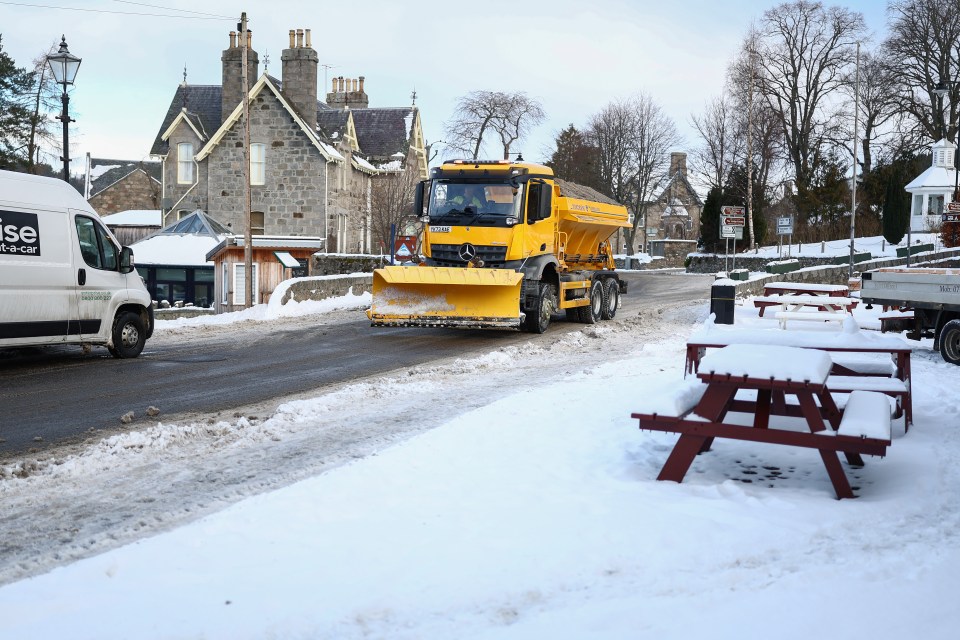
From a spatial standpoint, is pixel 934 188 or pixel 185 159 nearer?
pixel 185 159

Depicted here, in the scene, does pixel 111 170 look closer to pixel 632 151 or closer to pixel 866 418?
pixel 632 151

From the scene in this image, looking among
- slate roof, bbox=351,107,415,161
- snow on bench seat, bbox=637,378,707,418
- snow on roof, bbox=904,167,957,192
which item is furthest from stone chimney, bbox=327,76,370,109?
snow on bench seat, bbox=637,378,707,418

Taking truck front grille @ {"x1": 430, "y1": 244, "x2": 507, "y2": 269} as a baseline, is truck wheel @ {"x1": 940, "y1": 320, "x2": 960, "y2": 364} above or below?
below

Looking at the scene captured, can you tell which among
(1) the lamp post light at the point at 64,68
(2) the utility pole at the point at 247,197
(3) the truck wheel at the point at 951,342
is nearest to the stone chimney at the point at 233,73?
(2) the utility pole at the point at 247,197

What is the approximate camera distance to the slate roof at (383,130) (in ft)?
164

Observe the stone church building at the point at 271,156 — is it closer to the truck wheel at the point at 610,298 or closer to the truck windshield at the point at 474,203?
the truck wheel at the point at 610,298

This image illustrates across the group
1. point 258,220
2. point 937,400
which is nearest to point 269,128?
point 258,220

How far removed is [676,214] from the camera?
9631 cm

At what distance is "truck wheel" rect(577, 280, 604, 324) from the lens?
68.5ft

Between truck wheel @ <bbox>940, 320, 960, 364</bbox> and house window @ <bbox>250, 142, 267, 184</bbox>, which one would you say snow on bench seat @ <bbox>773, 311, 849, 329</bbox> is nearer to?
truck wheel @ <bbox>940, 320, 960, 364</bbox>

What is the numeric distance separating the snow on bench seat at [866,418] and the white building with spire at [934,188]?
2261 inches

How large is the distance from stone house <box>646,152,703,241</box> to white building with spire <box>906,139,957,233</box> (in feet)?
112

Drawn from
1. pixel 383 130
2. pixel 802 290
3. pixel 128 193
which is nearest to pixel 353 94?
pixel 383 130

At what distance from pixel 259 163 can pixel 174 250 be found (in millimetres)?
6732
